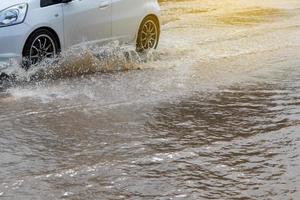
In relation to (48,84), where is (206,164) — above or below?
Result: below

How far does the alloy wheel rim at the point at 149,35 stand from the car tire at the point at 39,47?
7.67 ft

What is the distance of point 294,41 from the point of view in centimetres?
1191

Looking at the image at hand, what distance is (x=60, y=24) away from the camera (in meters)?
8.38

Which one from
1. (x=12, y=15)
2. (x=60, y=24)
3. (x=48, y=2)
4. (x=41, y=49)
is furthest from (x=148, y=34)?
(x=12, y=15)

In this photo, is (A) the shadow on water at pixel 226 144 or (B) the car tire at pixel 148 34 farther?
(B) the car tire at pixel 148 34

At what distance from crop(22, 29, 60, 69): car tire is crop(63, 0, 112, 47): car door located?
25 cm

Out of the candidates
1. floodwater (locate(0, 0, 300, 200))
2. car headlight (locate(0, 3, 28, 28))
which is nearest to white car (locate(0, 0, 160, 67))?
car headlight (locate(0, 3, 28, 28))

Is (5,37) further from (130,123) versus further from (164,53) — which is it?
(164,53)

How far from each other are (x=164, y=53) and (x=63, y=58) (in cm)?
261

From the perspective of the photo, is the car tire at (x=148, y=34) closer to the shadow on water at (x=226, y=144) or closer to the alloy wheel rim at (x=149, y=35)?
the alloy wheel rim at (x=149, y=35)

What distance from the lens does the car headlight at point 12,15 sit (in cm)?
777

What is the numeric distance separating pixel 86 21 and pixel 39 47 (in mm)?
988

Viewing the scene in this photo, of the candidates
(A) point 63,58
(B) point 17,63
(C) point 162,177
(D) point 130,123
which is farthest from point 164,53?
(C) point 162,177

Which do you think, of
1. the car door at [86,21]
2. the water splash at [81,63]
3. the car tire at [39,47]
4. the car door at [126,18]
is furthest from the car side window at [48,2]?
the car door at [126,18]
